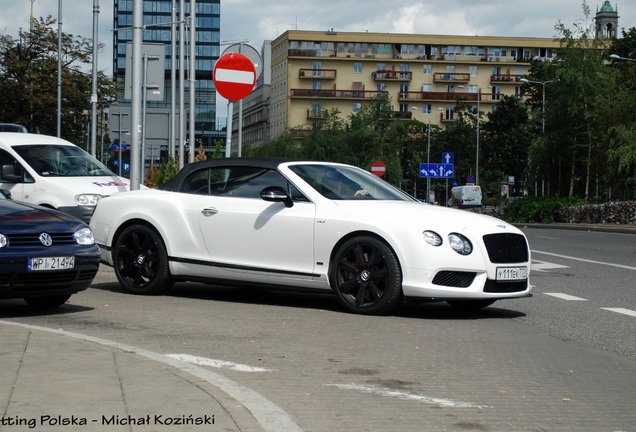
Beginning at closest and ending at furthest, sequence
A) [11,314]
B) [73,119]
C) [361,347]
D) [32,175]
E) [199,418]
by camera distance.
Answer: [199,418] < [361,347] < [11,314] < [32,175] < [73,119]

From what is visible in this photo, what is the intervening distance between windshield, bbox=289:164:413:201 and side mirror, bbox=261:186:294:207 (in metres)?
0.31

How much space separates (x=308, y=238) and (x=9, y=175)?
316 inches

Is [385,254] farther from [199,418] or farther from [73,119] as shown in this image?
[73,119]

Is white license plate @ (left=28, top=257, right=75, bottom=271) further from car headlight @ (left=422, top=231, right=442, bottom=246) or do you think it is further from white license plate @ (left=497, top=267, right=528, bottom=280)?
white license plate @ (left=497, top=267, right=528, bottom=280)

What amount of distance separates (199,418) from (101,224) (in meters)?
7.74

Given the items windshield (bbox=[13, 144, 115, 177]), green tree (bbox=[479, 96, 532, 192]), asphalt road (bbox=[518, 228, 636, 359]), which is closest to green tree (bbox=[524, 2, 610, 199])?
asphalt road (bbox=[518, 228, 636, 359])

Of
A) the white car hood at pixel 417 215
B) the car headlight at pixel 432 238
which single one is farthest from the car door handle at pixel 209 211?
the car headlight at pixel 432 238

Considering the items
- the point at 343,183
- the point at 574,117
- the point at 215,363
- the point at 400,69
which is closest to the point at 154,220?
the point at 343,183

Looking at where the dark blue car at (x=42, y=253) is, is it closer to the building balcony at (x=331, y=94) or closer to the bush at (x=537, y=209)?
the bush at (x=537, y=209)

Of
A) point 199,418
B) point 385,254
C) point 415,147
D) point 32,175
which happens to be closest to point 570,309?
point 385,254

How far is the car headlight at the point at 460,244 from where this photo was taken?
430 inches

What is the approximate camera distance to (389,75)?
153 m

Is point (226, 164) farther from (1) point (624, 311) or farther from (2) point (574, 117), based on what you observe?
(2) point (574, 117)

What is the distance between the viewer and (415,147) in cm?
13250
